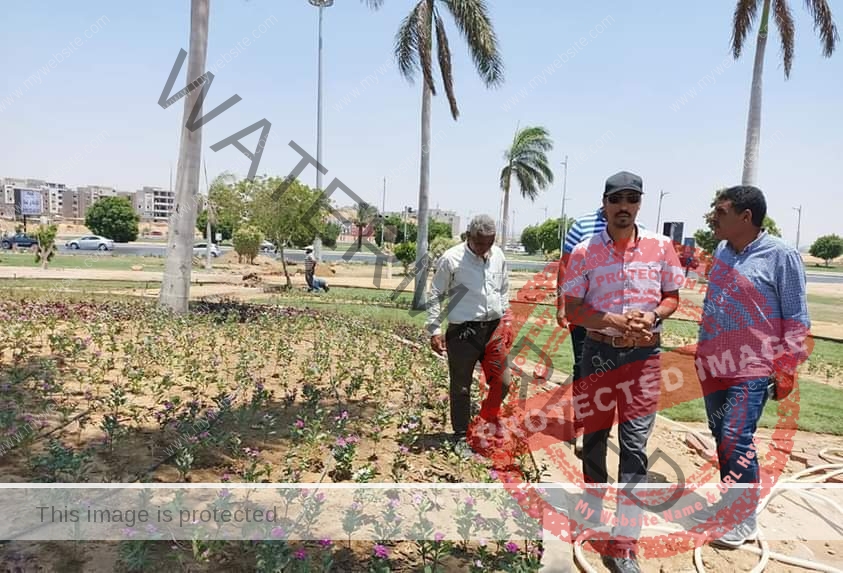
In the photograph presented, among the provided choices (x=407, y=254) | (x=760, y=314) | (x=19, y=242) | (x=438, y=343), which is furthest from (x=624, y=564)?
(x=19, y=242)

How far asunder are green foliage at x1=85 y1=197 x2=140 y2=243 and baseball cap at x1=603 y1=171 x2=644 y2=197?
59.5 metres

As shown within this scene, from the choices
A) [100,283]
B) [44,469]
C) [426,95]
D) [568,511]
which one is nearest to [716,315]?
[568,511]

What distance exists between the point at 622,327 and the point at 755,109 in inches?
518

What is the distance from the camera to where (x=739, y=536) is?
293 centimetres

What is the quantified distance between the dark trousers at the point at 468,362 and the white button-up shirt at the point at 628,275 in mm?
1029

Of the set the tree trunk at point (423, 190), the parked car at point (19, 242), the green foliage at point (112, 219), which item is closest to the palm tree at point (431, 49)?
the tree trunk at point (423, 190)

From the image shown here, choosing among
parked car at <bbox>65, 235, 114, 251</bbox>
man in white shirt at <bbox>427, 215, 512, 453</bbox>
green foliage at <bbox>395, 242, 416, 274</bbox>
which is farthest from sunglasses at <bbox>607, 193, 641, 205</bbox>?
parked car at <bbox>65, 235, 114, 251</bbox>

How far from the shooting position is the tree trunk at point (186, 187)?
8.77 m

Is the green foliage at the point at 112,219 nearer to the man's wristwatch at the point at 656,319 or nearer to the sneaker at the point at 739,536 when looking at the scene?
the man's wristwatch at the point at 656,319

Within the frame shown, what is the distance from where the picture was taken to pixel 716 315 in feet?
10.5

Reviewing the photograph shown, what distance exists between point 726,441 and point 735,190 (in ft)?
4.62

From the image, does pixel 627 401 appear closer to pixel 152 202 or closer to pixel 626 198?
pixel 626 198

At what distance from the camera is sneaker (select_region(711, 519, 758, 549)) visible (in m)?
2.90

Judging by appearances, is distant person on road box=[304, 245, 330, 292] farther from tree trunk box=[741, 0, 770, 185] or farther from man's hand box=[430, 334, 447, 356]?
man's hand box=[430, 334, 447, 356]
